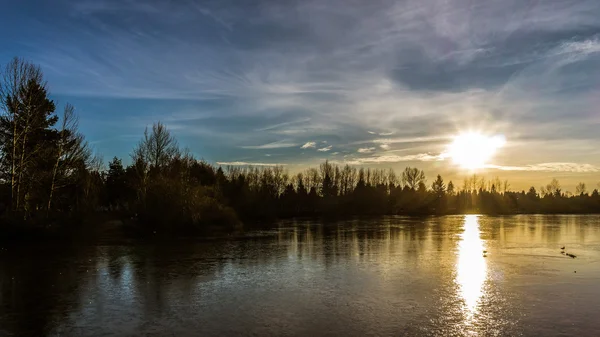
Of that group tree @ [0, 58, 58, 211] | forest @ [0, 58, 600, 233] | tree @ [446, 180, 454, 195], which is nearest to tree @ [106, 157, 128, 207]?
forest @ [0, 58, 600, 233]

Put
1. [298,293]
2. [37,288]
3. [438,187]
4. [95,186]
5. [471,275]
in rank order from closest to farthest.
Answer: [298,293], [37,288], [471,275], [95,186], [438,187]

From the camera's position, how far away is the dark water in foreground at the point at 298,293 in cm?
1021

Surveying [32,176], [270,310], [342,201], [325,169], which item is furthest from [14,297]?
[325,169]

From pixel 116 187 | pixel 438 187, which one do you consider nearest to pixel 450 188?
pixel 438 187

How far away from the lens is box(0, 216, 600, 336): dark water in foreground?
1021cm

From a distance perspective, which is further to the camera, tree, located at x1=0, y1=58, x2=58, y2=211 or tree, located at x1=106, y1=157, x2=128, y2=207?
tree, located at x1=106, y1=157, x2=128, y2=207

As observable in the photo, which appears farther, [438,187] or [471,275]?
[438,187]

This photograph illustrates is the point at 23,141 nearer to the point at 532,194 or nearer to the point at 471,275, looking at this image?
the point at 471,275

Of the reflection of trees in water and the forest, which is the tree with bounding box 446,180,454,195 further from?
the reflection of trees in water

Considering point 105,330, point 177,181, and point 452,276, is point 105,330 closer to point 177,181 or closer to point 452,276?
point 452,276

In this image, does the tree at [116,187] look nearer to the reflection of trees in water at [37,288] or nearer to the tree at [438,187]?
the reflection of trees in water at [37,288]

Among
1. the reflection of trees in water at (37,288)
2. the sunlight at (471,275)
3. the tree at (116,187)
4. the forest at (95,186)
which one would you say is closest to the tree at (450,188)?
the forest at (95,186)

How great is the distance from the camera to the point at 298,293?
13789 millimetres

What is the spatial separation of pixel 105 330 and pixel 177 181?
2778cm
